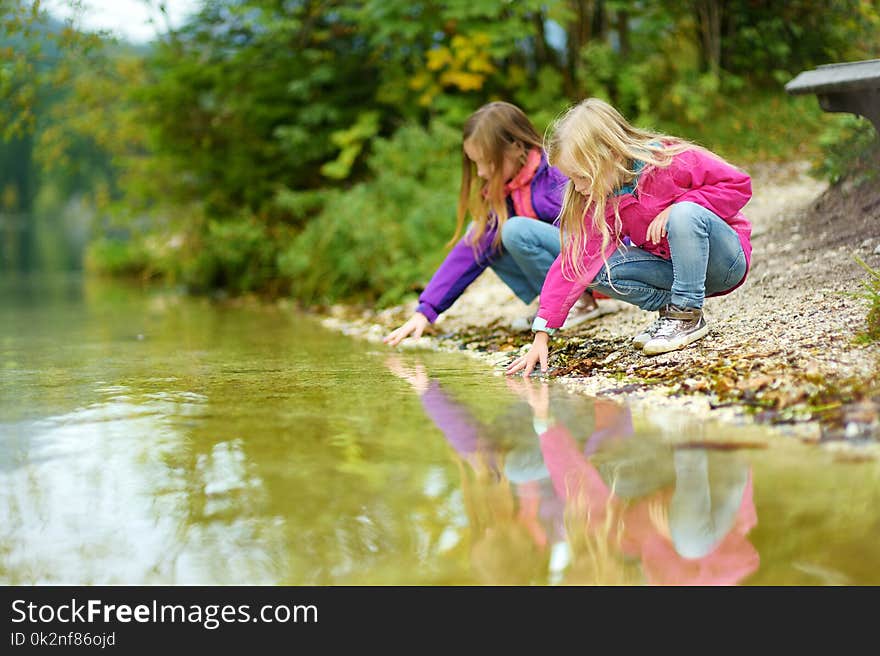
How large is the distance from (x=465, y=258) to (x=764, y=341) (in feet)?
5.11

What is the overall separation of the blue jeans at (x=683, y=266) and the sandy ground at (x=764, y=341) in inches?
9.1

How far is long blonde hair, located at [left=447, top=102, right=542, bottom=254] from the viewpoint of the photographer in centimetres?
441

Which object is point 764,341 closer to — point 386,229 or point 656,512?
point 656,512

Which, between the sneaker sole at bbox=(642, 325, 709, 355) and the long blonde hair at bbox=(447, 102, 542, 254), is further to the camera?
the long blonde hair at bbox=(447, 102, 542, 254)

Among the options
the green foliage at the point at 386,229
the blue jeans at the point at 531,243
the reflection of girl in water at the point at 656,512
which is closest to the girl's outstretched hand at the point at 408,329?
the blue jeans at the point at 531,243

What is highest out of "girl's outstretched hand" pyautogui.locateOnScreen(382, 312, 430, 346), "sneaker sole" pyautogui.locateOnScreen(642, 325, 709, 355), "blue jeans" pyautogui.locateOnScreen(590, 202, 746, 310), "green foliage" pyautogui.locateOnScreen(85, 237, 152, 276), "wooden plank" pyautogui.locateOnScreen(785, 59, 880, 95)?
"wooden plank" pyautogui.locateOnScreen(785, 59, 880, 95)

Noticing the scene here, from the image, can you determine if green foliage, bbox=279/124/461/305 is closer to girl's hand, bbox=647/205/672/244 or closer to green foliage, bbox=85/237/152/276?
girl's hand, bbox=647/205/672/244

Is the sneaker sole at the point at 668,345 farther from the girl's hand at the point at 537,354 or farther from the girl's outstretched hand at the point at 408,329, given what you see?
the girl's outstretched hand at the point at 408,329

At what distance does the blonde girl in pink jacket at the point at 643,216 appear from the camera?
12.1 ft

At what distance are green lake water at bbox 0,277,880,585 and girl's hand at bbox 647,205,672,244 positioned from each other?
29.7 inches

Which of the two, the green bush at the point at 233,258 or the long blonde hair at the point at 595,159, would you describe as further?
the green bush at the point at 233,258

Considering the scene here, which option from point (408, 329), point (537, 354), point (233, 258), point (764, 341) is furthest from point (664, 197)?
point (233, 258)

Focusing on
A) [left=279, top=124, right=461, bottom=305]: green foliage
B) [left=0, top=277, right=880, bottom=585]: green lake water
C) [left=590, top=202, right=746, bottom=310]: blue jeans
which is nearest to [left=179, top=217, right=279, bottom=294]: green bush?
[left=279, top=124, right=461, bottom=305]: green foliage
